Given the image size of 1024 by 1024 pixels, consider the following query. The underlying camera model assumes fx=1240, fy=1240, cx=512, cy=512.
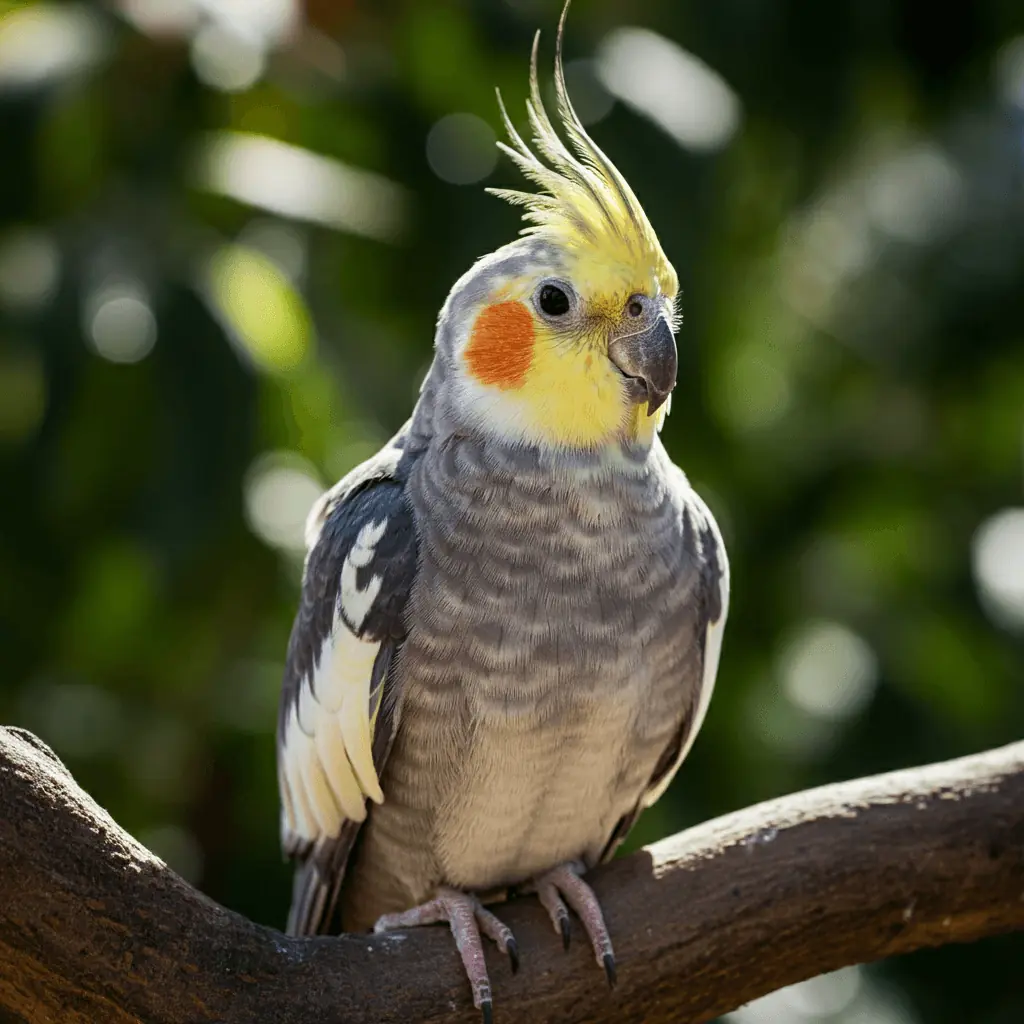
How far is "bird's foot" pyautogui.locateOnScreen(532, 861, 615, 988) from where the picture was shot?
6.32 feet

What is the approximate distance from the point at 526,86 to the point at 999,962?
2.95 meters

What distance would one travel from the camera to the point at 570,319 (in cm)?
190

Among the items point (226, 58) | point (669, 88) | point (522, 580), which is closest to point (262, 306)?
point (226, 58)

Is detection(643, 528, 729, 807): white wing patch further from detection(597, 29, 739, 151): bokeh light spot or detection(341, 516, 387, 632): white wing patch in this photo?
detection(597, 29, 739, 151): bokeh light spot

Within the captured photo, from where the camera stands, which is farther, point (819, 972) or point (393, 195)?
point (393, 195)

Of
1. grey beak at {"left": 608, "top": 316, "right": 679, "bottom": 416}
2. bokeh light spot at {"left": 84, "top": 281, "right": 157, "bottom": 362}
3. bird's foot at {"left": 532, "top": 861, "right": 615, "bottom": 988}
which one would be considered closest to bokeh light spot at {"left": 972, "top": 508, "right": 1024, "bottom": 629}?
bird's foot at {"left": 532, "top": 861, "right": 615, "bottom": 988}

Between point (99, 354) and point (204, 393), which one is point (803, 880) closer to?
point (204, 393)

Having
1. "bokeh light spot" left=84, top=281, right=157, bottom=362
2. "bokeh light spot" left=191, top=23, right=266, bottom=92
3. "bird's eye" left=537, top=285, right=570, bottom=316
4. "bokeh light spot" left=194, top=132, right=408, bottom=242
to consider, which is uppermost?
"bokeh light spot" left=191, top=23, right=266, bottom=92

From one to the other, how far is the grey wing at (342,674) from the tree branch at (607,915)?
28 centimetres

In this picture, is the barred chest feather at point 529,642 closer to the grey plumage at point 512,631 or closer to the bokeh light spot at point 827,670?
the grey plumage at point 512,631

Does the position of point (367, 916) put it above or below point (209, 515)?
below

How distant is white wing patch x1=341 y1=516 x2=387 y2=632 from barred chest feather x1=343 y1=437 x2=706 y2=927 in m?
0.07

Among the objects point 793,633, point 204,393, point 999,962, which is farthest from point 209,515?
point 999,962

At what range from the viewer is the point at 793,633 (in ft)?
12.7
